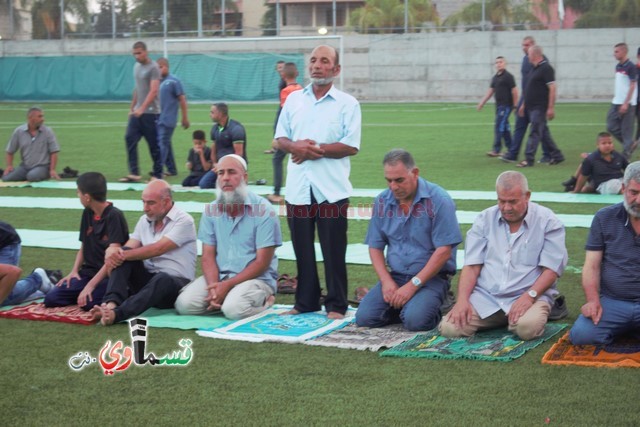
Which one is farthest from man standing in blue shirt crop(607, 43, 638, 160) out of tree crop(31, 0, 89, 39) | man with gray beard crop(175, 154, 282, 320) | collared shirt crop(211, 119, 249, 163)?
tree crop(31, 0, 89, 39)

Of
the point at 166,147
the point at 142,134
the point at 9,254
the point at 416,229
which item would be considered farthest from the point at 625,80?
the point at 9,254

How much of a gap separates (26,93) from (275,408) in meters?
40.5

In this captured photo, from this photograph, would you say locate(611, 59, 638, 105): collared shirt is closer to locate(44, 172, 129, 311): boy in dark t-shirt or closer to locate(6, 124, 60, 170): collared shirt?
locate(6, 124, 60, 170): collared shirt

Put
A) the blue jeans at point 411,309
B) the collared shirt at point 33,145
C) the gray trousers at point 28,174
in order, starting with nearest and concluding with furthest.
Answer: the blue jeans at point 411,309 → the collared shirt at point 33,145 → the gray trousers at point 28,174

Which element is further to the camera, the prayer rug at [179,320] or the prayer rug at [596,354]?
the prayer rug at [179,320]

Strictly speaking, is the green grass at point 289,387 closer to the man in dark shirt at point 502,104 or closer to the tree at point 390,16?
the man in dark shirt at point 502,104

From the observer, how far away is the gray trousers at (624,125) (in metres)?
15.4

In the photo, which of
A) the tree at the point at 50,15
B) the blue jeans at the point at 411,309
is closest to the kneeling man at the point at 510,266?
the blue jeans at the point at 411,309

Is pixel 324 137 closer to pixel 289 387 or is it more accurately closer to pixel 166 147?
pixel 289 387

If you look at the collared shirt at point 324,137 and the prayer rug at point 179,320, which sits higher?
the collared shirt at point 324,137

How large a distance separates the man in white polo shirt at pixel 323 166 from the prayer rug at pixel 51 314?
1566 millimetres

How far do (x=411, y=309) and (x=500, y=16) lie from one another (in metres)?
33.8

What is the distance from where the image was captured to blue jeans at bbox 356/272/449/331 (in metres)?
6.22

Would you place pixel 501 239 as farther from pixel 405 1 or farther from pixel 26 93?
pixel 26 93
